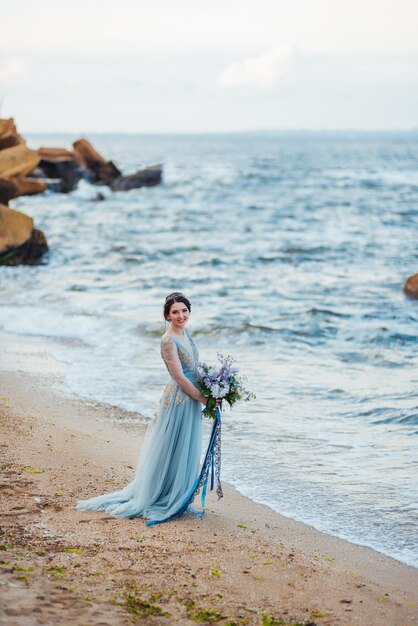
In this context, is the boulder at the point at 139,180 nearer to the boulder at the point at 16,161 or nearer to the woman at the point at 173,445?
the boulder at the point at 16,161

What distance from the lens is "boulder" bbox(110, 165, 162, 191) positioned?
159 ft

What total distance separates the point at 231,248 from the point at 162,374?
51.7 feet

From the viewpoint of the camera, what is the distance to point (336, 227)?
33156mm

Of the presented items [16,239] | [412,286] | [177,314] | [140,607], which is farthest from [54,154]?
[140,607]

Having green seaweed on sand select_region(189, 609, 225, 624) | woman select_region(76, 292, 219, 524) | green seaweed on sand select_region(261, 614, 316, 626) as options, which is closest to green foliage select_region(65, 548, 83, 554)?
woman select_region(76, 292, 219, 524)

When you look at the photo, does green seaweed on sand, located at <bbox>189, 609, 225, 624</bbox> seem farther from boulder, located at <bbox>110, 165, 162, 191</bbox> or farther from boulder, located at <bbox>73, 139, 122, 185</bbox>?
boulder, located at <bbox>110, 165, 162, 191</bbox>

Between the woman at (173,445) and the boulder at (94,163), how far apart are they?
4038 centimetres

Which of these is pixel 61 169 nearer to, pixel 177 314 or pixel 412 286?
pixel 412 286

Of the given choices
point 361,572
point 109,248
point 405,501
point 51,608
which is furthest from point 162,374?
point 109,248

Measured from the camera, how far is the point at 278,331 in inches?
576

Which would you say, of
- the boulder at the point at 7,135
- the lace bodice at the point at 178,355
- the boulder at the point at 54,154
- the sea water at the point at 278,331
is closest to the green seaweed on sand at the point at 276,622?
the sea water at the point at 278,331

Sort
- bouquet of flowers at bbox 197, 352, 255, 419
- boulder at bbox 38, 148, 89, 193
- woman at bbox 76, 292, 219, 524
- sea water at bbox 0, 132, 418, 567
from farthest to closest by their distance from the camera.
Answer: boulder at bbox 38, 148, 89, 193 → sea water at bbox 0, 132, 418, 567 → woman at bbox 76, 292, 219, 524 → bouquet of flowers at bbox 197, 352, 255, 419

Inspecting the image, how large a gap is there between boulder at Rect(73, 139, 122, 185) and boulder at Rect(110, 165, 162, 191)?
0.49m

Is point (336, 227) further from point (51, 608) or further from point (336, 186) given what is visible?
point (51, 608)
